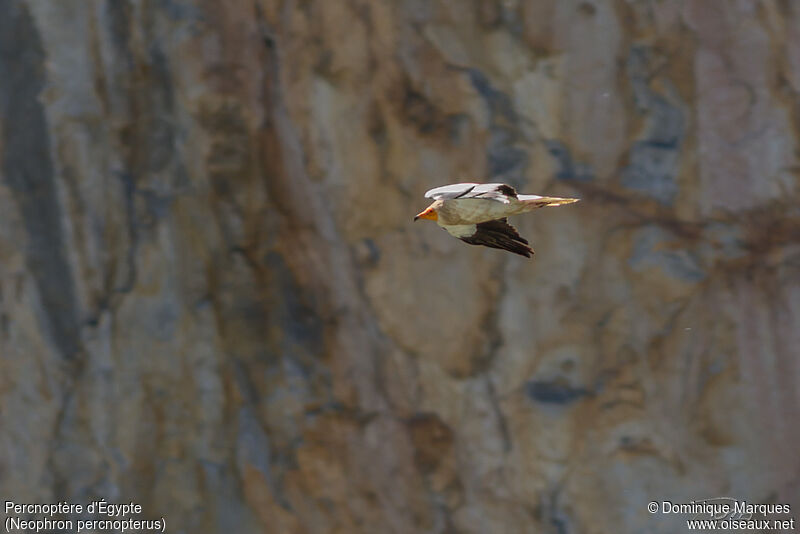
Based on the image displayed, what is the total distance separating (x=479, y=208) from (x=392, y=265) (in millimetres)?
1318

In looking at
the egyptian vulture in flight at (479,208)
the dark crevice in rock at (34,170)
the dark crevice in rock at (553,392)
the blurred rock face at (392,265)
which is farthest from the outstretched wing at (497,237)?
the dark crevice in rock at (34,170)

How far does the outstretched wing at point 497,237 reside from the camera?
1.42 metres

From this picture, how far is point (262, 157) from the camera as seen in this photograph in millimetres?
2627

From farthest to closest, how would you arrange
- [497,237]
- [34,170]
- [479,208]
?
[34,170] → [497,237] → [479,208]

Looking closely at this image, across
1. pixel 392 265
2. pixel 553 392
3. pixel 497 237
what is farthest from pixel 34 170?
pixel 497 237

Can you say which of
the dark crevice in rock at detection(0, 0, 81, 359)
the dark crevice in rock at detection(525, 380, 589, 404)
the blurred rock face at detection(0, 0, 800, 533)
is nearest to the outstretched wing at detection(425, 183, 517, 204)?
the blurred rock face at detection(0, 0, 800, 533)

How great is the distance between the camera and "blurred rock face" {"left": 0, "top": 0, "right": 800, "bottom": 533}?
2.49 meters

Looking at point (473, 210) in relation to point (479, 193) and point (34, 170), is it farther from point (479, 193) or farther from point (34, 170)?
point (34, 170)

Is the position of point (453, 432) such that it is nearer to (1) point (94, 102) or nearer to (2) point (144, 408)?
(2) point (144, 408)

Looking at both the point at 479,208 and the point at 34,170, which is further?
the point at 34,170

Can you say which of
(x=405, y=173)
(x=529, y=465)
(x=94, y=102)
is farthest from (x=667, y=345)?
(x=94, y=102)

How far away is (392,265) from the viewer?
104 inches

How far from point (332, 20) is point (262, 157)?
0.45m

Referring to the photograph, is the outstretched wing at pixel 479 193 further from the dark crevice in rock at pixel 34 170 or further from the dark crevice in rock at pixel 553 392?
the dark crevice in rock at pixel 34 170
